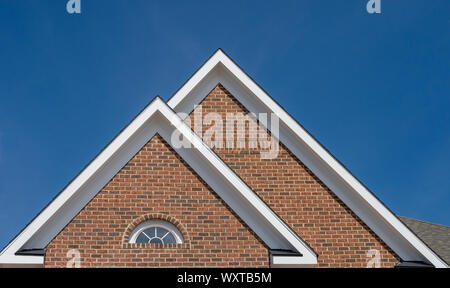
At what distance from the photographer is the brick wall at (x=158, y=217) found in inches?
397

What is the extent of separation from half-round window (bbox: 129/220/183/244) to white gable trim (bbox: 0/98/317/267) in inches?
44.2

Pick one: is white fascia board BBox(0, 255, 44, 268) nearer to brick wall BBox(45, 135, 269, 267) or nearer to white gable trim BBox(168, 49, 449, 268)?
brick wall BBox(45, 135, 269, 267)

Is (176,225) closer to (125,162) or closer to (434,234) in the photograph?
(125,162)

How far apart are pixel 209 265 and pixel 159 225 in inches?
49.6

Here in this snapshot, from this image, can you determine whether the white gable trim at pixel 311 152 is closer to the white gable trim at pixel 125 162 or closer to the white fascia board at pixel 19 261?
the white gable trim at pixel 125 162

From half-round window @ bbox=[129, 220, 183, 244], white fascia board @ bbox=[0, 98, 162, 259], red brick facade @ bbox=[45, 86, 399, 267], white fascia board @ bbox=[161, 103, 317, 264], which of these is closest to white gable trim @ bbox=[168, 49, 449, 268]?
red brick facade @ bbox=[45, 86, 399, 267]

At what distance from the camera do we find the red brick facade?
10109 mm

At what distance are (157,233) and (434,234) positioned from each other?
39.4 feet

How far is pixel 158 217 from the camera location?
10492 millimetres

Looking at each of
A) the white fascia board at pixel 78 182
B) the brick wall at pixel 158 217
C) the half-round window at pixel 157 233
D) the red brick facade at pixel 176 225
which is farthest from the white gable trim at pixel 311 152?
the half-round window at pixel 157 233

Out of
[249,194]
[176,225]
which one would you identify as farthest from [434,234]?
[176,225]

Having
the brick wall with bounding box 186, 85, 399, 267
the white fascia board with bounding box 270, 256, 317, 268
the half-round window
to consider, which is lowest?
the white fascia board with bounding box 270, 256, 317, 268
